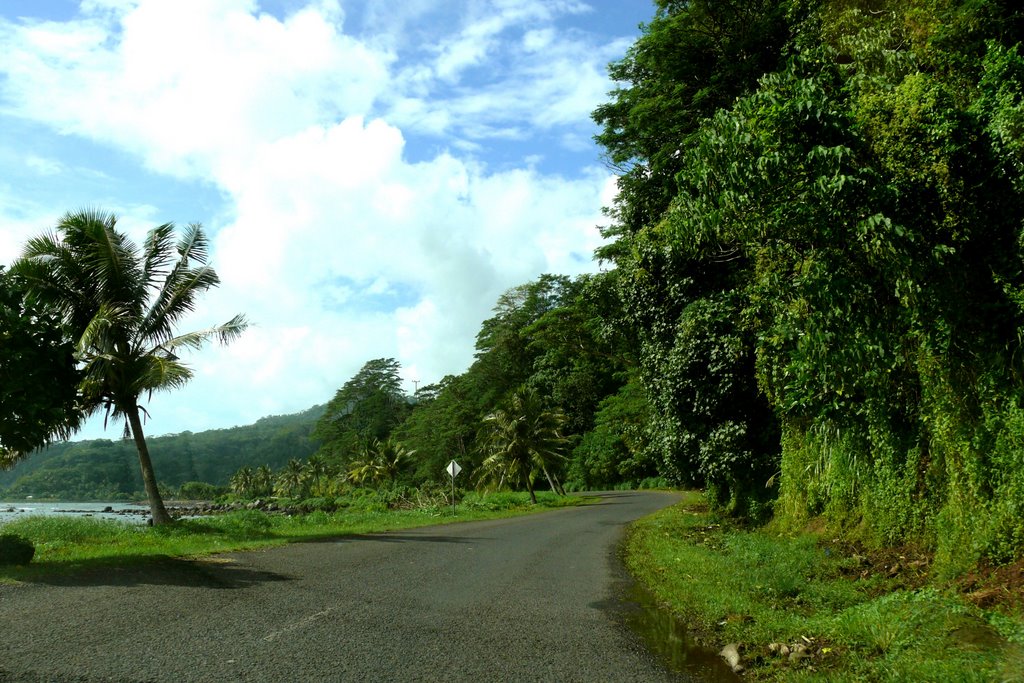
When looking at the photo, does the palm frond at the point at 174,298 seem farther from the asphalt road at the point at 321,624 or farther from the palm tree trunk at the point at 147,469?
the asphalt road at the point at 321,624

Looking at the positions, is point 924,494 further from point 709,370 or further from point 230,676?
point 230,676

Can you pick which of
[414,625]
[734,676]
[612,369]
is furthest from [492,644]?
[612,369]

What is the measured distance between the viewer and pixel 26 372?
11727 mm

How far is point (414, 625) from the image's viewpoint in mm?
7047

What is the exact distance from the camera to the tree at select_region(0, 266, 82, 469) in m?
11.5

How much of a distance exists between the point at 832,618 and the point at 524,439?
33.7m

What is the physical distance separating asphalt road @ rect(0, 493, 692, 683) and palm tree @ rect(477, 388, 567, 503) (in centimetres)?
2869

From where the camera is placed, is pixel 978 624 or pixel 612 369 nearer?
pixel 978 624

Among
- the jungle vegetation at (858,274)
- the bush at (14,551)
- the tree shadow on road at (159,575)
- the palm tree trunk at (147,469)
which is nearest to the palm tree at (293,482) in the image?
the palm tree trunk at (147,469)

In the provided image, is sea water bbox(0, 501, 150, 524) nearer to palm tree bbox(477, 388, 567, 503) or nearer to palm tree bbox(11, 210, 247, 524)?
palm tree bbox(11, 210, 247, 524)

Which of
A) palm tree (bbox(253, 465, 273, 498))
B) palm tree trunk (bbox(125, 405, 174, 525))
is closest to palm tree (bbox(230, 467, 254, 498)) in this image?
palm tree (bbox(253, 465, 273, 498))

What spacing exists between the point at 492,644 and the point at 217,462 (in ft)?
411

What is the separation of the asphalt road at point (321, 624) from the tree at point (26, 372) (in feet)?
13.5

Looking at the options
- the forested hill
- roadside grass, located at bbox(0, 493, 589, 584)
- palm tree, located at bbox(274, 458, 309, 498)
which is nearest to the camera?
roadside grass, located at bbox(0, 493, 589, 584)
